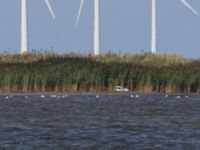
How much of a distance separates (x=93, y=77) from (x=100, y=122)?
57.6 ft

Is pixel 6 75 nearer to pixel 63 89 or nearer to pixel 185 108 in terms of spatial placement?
pixel 63 89

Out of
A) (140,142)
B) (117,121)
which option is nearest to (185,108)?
(117,121)

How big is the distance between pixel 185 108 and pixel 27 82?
11388mm

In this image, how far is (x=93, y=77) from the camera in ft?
170

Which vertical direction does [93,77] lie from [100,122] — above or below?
above

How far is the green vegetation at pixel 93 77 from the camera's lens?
2012 inches

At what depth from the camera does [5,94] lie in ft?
166

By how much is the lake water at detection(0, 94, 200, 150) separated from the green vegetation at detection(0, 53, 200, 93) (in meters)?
1.33

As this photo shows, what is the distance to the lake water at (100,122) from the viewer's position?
89.1ft

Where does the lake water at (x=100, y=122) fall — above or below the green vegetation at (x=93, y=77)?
below

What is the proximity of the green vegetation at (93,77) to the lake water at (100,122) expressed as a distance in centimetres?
133

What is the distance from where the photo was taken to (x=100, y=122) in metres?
34.3

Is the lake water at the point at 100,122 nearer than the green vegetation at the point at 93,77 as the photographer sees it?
Yes

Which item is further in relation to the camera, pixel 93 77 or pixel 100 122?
pixel 93 77
